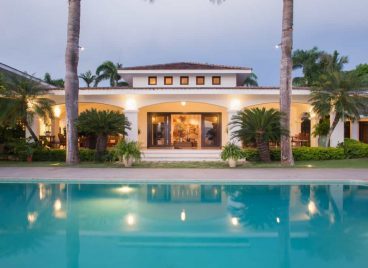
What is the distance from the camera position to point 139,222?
8.08 metres

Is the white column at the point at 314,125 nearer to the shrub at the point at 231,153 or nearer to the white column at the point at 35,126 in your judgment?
the shrub at the point at 231,153

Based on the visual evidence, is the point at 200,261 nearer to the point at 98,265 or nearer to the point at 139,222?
the point at 98,265

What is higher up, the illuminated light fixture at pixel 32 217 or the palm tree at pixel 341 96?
the palm tree at pixel 341 96

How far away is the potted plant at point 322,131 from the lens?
20750 millimetres

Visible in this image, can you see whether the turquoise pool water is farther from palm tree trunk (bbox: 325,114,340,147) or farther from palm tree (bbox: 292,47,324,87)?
palm tree (bbox: 292,47,324,87)

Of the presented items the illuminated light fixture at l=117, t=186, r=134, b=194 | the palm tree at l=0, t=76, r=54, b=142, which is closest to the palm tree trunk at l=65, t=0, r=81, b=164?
the palm tree at l=0, t=76, r=54, b=142

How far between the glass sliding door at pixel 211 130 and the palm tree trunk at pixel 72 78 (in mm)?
10608

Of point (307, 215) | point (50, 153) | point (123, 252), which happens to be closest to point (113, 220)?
point (123, 252)

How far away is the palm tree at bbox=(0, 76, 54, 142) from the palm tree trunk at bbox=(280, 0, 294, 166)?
1307 cm

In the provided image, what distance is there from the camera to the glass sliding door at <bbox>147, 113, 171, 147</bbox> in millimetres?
25016

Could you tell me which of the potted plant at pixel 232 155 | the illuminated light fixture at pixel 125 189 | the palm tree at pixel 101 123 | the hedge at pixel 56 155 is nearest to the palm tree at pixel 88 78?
the hedge at pixel 56 155

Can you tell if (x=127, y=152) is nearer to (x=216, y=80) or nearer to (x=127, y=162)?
(x=127, y=162)

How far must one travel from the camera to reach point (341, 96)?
60.0 ft

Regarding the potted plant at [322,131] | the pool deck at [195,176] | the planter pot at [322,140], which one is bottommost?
the pool deck at [195,176]
